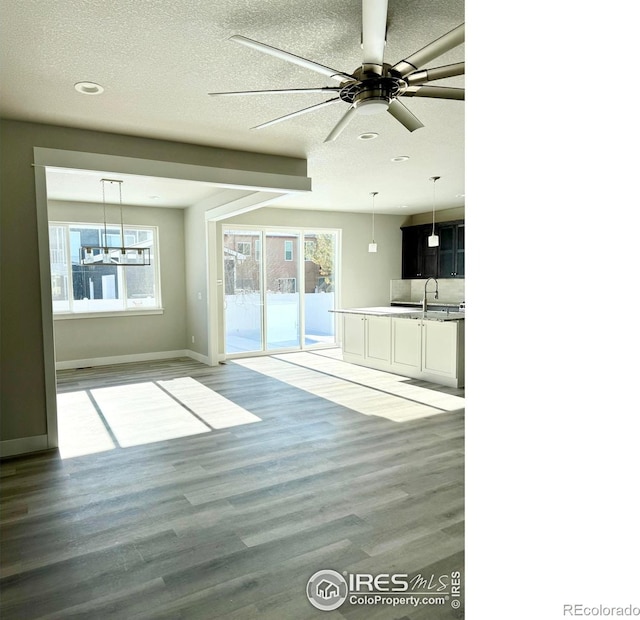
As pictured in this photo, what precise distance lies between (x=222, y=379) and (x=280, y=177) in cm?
300

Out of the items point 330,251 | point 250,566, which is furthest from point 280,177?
point 330,251

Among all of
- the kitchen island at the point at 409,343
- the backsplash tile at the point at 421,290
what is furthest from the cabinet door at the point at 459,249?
the kitchen island at the point at 409,343

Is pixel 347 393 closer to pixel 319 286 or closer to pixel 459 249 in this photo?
pixel 319 286

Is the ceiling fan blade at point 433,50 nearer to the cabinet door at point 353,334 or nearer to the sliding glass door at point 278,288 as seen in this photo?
the cabinet door at point 353,334

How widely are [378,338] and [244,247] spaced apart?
9.75ft

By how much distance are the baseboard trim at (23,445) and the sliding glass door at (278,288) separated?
4444mm

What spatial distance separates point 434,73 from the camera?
2.25 m

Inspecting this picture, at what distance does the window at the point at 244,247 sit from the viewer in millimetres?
8383

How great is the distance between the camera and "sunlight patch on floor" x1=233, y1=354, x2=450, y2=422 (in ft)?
16.1

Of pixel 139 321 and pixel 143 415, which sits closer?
pixel 143 415

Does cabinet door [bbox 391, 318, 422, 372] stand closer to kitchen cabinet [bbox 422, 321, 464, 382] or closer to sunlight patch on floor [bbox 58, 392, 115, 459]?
kitchen cabinet [bbox 422, 321, 464, 382]

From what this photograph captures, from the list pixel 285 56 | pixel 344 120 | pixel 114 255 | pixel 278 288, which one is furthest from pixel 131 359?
pixel 285 56

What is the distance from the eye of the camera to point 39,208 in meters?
3.88

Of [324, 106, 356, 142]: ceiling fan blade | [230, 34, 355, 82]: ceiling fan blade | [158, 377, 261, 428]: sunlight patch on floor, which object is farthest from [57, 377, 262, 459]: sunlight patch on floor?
[230, 34, 355, 82]: ceiling fan blade
